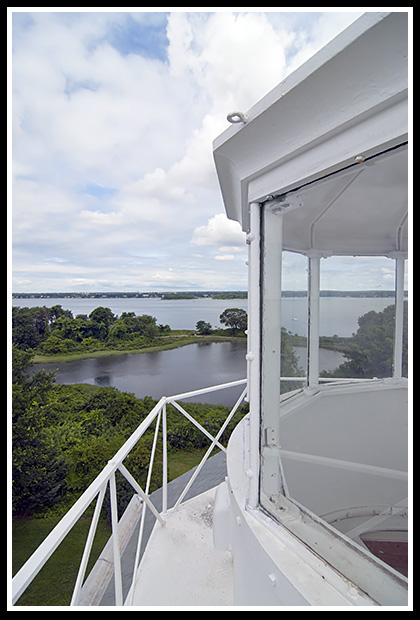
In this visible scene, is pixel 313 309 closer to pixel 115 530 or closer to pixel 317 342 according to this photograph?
pixel 317 342

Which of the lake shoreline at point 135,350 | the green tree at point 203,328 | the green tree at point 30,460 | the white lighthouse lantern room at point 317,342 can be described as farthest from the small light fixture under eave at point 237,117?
the green tree at point 203,328

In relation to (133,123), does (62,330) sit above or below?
below

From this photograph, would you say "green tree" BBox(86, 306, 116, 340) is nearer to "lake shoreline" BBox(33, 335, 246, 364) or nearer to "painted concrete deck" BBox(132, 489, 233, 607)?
"lake shoreline" BBox(33, 335, 246, 364)

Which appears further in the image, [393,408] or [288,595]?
[393,408]

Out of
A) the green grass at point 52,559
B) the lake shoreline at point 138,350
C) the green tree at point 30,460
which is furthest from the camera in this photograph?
the lake shoreline at point 138,350

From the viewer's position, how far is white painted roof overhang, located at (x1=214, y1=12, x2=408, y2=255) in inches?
22.7

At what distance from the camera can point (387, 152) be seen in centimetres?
68

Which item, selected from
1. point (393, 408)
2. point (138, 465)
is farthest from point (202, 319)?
point (393, 408)

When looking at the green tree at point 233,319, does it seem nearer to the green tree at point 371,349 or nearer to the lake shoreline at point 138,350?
the lake shoreline at point 138,350

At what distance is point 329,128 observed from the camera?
71 cm

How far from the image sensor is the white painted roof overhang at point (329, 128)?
22.7 inches

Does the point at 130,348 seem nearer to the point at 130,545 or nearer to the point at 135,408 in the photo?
the point at 135,408

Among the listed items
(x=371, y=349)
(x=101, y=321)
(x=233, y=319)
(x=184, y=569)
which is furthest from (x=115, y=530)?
(x=101, y=321)
